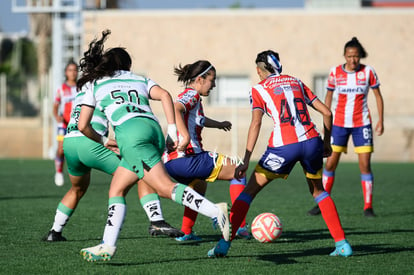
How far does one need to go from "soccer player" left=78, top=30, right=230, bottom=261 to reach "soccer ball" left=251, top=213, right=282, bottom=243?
1.80m

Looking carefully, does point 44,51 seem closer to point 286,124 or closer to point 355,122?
point 355,122

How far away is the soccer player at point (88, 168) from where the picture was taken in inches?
278

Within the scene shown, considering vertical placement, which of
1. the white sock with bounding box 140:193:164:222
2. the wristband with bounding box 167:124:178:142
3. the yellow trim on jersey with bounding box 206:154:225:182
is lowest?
the white sock with bounding box 140:193:164:222

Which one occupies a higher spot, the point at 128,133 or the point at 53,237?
the point at 128,133

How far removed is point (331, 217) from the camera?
704cm

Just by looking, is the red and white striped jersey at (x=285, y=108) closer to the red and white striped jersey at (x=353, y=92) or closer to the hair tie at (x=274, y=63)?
the hair tie at (x=274, y=63)

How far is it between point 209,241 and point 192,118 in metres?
1.37

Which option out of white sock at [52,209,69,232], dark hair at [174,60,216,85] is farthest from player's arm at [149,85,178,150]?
white sock at [52,209,69,232]

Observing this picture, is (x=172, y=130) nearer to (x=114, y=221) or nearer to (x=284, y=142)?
(x=114, y=221)

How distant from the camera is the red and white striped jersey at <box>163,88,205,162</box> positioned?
25.1 feet

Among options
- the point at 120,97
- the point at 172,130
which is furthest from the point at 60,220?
the point at 172,130

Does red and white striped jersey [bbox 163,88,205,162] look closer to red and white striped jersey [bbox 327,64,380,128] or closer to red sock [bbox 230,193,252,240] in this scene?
red sock [bbox 230,193,252,240]

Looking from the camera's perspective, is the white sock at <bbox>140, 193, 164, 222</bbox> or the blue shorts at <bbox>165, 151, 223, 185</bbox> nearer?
the white sock at <bbox>140, 193, 164, 222</bbox>

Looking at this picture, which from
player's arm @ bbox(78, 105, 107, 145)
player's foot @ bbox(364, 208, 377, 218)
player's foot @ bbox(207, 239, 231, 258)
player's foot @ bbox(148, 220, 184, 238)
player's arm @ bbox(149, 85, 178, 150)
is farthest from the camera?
player's foot @ bbox(364, 208, 377, 218)
